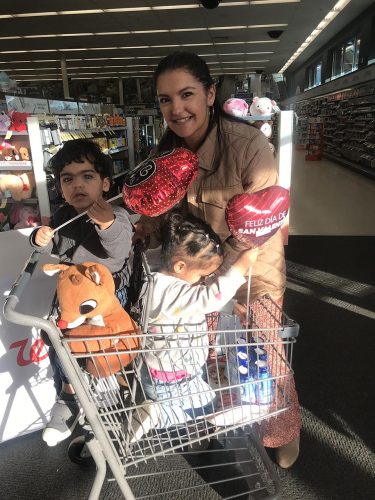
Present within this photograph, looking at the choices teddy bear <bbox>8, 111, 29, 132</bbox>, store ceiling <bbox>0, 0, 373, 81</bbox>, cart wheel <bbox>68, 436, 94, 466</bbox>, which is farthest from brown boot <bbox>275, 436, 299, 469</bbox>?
store ceiling <bbox>0, 0, 373, 81</bbox>

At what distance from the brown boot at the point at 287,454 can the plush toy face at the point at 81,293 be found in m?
1.13

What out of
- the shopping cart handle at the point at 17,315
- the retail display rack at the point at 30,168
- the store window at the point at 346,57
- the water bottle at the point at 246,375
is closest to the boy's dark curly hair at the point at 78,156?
the shopping cart handle at the point at 17,315

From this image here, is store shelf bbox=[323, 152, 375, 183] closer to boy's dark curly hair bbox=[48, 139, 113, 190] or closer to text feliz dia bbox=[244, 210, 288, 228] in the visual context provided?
boy's dark curly hair bbox=[48, 139, 113, 190]

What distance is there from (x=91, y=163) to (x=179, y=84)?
0.50 metres

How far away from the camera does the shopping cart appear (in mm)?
1150

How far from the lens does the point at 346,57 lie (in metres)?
15.3

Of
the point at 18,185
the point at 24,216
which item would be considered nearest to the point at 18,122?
the point at 18,185

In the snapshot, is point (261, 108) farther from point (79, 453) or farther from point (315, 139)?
point (315, 139)

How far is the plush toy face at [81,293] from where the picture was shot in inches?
47.5

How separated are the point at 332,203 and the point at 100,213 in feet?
23.3

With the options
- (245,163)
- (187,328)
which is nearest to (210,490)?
(187,328)

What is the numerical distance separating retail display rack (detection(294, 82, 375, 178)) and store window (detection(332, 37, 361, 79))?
0.92 meters

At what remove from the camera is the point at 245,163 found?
144 cm

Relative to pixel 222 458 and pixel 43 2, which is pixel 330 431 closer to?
pixel 222 458
